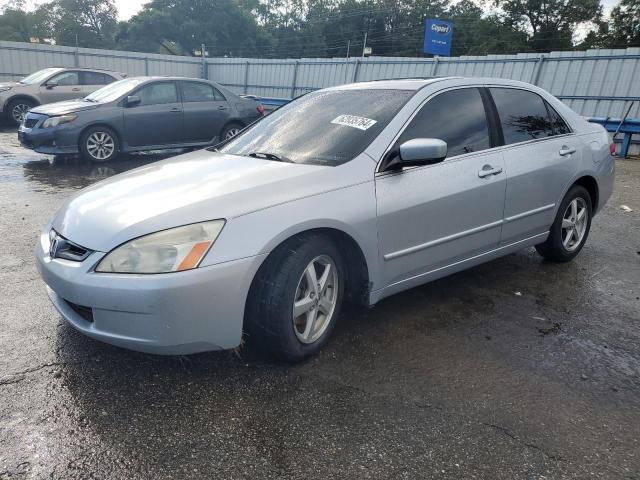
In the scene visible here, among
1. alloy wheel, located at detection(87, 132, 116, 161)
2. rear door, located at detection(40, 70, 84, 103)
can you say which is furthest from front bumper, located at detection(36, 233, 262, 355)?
rear door, located at detection(40, 70, 84, 103)

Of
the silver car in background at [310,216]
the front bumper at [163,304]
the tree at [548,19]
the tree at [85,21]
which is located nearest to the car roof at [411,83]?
the silver car in background at [310,216]

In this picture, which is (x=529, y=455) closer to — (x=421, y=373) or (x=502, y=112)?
(x=421, y=373)

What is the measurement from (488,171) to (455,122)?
0.41 meters

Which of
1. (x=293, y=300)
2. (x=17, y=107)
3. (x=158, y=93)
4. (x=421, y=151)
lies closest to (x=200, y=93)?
(x=158, y=93)

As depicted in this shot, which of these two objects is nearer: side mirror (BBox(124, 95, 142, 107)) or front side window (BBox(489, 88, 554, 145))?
front side window (BBox(489, 88, 554, 145))

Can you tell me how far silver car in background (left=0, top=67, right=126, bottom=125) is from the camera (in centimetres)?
Result: 1281

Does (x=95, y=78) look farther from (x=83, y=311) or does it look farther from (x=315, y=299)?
(x=315, y=299)

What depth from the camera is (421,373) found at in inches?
110

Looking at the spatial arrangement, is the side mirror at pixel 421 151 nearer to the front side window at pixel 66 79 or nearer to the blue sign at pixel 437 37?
the front side window at pixel 66 79

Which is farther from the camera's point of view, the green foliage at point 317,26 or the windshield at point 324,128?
the green foliage at point 317,26

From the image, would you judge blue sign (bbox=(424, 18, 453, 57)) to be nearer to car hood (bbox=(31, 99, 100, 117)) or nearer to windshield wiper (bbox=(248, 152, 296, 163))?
car hood (bbox=(31, 99, 100, 117))

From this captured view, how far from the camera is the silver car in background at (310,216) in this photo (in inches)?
94.8

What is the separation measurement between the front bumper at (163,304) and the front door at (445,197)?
987 mm

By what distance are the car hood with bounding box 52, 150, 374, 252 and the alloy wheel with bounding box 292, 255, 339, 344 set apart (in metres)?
0.42
